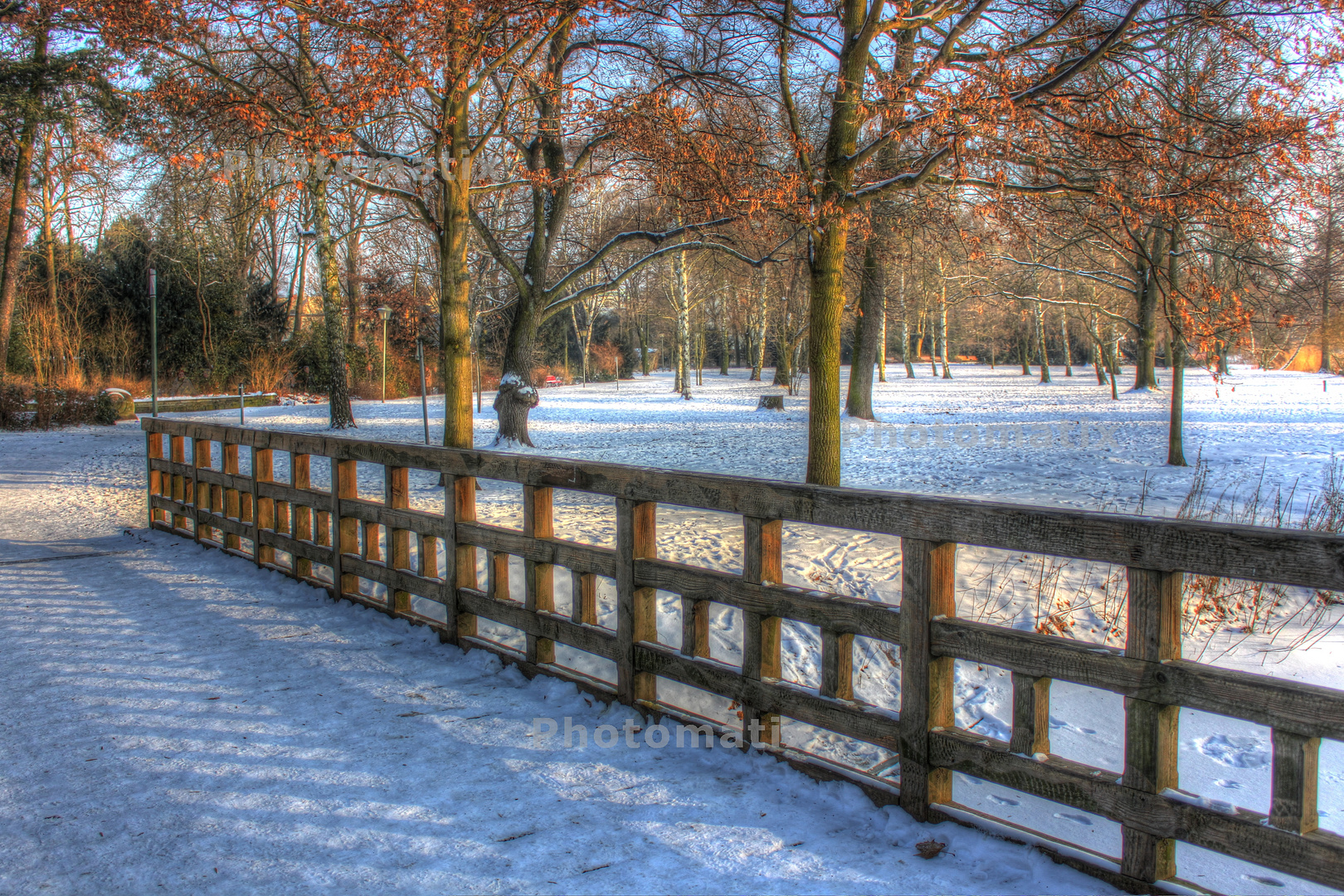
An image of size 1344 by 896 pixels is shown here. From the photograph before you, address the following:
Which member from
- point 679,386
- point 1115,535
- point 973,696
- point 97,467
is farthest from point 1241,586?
point 679,386

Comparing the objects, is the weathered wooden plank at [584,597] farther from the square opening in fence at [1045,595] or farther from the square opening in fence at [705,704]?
the square opening in fence at [1045,595]

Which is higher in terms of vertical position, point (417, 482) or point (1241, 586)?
point (417, 482)

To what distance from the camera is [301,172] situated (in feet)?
39.5

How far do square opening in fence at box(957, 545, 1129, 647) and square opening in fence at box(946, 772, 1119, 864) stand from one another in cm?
234

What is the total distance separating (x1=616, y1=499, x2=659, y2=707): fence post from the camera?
3916mm

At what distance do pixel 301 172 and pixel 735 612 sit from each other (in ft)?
31.5

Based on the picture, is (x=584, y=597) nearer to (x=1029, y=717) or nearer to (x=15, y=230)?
(x=1029, y=717)

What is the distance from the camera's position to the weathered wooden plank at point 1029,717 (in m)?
2.78

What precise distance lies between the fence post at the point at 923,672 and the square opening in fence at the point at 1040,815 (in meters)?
1.22

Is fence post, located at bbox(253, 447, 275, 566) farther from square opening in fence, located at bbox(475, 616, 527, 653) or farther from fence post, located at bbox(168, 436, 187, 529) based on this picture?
square opening in fence, located at bbox(475, 616, 527, 653)

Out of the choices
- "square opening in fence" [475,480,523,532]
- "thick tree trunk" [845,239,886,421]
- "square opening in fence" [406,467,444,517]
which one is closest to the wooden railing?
"square opening in fence" [475,480,523,532]

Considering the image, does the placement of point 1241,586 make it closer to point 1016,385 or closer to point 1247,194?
point 1247,194

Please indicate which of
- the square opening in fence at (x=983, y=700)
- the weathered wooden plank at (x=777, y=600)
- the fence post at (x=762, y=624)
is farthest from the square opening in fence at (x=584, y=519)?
the fence post at (x=762, y=624)

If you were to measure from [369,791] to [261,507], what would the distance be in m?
4.29
